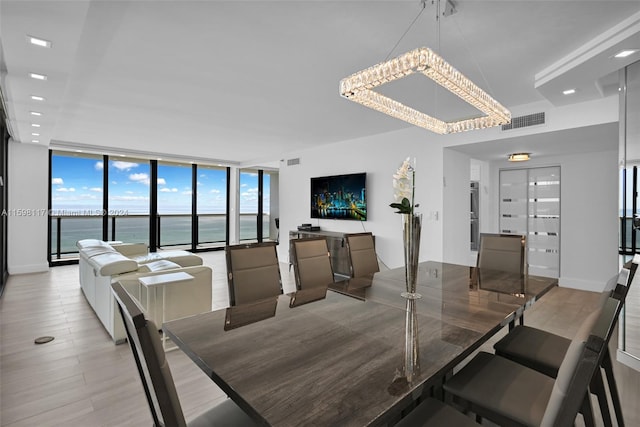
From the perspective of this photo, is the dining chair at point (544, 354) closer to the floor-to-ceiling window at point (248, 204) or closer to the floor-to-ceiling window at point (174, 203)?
the floor-to-ceiling window at point (174, 203)

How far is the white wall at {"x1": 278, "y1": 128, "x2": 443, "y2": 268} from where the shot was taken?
4809 millimetres

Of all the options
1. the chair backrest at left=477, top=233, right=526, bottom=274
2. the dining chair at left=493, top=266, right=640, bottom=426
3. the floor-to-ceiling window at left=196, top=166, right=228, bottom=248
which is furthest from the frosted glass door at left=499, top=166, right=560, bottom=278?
the floor-to-ceiling window at left=196, top=166, right=228, bottom=248

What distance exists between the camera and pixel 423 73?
168cm

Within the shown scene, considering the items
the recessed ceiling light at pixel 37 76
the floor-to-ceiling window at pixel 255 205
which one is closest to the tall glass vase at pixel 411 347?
the recessed ceiling light at pixel 37 76

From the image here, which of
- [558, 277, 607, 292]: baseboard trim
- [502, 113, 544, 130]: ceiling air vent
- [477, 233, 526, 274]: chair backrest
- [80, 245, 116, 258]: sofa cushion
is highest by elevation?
[502, 113, 544, 130]: ceiling air vent

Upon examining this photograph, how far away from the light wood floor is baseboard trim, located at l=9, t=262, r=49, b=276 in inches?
85.6

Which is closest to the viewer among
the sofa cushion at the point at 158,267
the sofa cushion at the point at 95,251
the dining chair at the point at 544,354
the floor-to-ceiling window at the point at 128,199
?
the dining chair at the point at 544,354

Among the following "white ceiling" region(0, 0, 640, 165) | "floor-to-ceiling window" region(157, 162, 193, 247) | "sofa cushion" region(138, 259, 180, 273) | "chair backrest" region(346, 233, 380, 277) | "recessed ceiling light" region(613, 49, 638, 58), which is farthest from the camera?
"floor-to-ceiling window" region(157, 162, 193, 247)

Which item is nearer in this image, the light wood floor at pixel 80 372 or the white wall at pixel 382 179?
the light wood floor at pixel 80 372

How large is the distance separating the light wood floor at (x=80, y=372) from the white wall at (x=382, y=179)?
6.08 feet

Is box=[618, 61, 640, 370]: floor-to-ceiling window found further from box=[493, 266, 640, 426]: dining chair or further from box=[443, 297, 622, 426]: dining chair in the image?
box=[443, 297, 622, 426]: dining chair

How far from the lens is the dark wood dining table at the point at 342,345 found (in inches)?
35.9

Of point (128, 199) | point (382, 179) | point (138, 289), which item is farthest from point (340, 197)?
point (128, 199)

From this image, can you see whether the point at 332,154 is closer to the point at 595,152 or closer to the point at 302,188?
the point at 302,188
